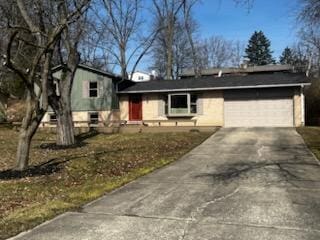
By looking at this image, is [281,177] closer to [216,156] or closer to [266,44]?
[216,156]

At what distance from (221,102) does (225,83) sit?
1297 millimetres

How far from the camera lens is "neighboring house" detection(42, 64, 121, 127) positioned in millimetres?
32438

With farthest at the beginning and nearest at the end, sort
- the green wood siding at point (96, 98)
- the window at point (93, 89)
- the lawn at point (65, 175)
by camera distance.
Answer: the window at point (93, 89)
the green wood siding at point (96, 98)
the lawn at point (65, 175)

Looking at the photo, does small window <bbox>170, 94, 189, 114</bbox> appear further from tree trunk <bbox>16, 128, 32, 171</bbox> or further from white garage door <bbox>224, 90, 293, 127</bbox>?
tree trunk <bbox>16, 128, 32, 171</bbox>

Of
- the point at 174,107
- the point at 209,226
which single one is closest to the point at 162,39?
the point at 174,107

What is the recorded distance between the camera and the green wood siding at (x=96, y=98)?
32.4 metres

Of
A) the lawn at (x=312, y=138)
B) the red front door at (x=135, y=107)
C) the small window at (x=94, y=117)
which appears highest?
the red front door at (x=135, y=107)

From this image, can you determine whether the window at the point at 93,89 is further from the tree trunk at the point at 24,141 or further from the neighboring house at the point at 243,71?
the neighboring house at the point at 243,71

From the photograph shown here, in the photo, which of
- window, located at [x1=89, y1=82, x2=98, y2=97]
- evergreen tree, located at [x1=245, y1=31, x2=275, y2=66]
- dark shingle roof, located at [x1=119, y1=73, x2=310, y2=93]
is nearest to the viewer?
dark shingle roof, located at [x1=119, y1=73, x2=310, y2=93]

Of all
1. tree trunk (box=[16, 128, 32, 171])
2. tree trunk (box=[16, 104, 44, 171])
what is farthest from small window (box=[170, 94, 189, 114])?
tree trunk (box=[16, 128, 32, 171])

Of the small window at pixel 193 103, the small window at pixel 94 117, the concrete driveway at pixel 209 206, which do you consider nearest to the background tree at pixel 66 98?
the concrete driveway at pixel 209 206

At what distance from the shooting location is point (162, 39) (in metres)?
53.5

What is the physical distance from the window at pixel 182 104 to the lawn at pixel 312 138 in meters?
7.79

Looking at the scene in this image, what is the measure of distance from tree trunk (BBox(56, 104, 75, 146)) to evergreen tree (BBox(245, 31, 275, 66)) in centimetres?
7301
